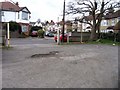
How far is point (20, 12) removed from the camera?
5588cm

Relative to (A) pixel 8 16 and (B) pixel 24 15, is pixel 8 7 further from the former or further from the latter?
(B) pixel 24 15

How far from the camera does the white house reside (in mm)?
53344

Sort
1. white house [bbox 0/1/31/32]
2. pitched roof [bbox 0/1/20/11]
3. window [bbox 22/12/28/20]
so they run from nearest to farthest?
white house [bbox 0/1/31/32], pitched roof [bbox 0/1/20/11], window [bbox 22/12/28/20]

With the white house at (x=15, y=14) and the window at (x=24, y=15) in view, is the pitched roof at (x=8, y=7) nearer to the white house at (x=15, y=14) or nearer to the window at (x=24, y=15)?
the white house at (x=15, y=14)

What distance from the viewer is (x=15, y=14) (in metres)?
54.7

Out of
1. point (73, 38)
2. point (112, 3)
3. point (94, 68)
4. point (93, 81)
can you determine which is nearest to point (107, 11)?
point (112, 3)

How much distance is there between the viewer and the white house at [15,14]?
53.3m

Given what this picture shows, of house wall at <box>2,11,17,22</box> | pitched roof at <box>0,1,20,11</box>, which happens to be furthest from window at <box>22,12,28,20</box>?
house wall at <box>2,11,17,22</box>

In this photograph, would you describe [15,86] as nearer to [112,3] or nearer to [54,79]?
[54,79]

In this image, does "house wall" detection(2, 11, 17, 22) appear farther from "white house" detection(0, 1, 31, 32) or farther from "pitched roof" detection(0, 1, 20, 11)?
"pitched roof" detection(0, 1, 20, 11)

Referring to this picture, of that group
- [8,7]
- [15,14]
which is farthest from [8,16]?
[8,7]

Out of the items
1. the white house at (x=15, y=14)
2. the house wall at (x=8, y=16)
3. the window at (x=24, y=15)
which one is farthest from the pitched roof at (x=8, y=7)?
the window at (x=24, y=15)

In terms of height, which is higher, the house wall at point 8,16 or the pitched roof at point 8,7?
the pitched roof at point 8,7

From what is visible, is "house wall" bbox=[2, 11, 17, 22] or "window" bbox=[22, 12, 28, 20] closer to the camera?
"house wall" bbox=[2, 11, 17, 22]
